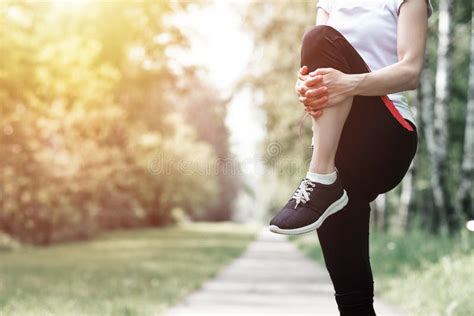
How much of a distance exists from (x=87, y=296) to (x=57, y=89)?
4.99 meters

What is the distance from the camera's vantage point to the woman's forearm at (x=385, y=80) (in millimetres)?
2314

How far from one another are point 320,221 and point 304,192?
0.10m

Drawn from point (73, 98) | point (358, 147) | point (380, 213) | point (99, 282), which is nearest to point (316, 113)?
point (358, 147)

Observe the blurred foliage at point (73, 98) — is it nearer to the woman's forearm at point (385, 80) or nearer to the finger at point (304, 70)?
the finger at point (304, 70)

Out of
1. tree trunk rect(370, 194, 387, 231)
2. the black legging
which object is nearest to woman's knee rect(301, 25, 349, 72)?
the black legging

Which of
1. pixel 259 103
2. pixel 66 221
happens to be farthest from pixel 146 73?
pixel 66 221

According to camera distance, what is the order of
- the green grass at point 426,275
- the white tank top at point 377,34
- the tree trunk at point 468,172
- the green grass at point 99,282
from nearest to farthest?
1. the white tank top at point 377,34
2. the green grass at point 426,275
3. the green grass at point 99,282
4. the tree trunk at point 468,172

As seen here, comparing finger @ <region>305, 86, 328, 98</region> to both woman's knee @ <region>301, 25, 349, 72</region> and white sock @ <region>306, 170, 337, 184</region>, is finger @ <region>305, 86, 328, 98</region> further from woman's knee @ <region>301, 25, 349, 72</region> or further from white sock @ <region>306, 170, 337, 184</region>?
white sock @ <region>306, 170, 337, 184</region>

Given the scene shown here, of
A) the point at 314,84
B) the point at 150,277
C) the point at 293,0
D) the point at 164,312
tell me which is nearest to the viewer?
the point at 314,84

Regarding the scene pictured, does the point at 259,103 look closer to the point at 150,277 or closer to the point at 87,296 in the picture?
the point at 150,277

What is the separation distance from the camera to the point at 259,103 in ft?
77.5

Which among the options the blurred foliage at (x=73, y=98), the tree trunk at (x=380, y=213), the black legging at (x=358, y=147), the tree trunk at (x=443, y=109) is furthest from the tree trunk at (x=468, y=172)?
the black legging at (x=358, y=147)

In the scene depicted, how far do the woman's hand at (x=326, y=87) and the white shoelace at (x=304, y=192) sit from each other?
0.73 ft

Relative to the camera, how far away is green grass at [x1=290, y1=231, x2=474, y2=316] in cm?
757
